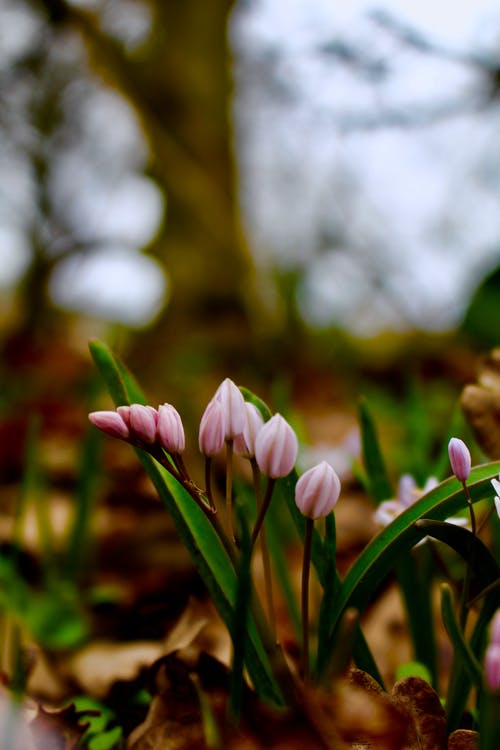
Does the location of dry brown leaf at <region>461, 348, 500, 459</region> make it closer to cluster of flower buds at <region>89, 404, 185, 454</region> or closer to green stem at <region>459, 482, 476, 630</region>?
green stem at <region>459, 482, 476, 630</region>

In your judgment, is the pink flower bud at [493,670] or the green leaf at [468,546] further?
the green leaf at [468,546]

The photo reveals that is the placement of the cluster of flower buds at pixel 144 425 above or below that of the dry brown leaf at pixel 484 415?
above

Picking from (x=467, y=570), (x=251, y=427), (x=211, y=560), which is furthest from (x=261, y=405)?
(x=467, y=570)

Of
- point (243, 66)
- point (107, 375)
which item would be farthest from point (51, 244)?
point (107, 375)

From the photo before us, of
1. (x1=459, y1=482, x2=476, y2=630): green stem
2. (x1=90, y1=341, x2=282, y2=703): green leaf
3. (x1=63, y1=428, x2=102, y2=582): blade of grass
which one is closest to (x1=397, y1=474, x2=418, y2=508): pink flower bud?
(x1=459, y1=482, x2=476, y2=630): green stem

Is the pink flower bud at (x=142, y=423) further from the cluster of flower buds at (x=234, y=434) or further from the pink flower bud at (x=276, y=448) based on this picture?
the pink flower bud at (x=276, y=448)

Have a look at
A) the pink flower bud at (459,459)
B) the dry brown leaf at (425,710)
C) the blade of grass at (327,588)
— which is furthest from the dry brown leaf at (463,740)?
the pink flower bud at (459,459)

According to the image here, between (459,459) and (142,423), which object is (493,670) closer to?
(459,459)
